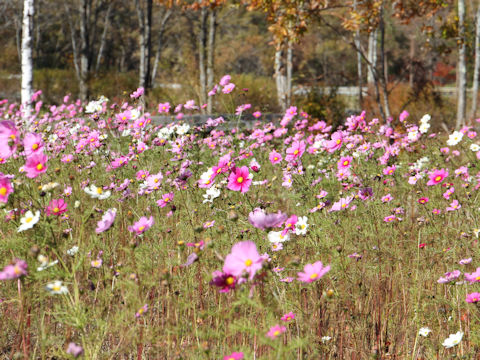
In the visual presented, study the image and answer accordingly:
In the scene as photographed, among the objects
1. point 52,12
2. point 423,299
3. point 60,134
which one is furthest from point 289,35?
point 52,12

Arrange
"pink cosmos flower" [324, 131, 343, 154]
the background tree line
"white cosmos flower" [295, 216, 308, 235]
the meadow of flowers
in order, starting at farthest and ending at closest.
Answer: the background tree line < "pink cosmos flower" [324, 131, 343, 154] < "white cosmos flower" [295, 216, 308, 235] < the meadow of flowers

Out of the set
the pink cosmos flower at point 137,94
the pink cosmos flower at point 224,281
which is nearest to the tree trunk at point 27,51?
the pink cosmos flower at point 137,94

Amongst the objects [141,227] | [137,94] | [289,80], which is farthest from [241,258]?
[289,80]

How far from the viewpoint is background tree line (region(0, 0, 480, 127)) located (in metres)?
6.67

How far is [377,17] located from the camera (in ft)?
21.7

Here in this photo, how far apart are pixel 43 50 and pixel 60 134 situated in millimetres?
35086

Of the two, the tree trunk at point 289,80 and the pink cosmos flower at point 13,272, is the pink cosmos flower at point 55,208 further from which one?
the tree trunk at point 289,80

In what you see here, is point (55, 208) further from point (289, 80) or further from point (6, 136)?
point (289, 80)

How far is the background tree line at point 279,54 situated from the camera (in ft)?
21.9

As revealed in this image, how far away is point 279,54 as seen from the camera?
11.5 metres

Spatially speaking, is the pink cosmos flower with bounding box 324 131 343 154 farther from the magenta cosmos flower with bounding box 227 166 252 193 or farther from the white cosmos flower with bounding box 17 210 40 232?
the white cosmos flower with bounding box 17 210 40 232

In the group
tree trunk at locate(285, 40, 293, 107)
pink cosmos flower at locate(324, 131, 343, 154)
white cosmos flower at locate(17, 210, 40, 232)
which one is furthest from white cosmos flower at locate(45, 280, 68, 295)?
tree trunk at locate(285, 40, 293, 107)

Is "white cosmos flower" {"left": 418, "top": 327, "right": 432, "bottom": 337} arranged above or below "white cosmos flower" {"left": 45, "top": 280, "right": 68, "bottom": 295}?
below

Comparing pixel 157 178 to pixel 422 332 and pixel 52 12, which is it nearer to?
pixel 422 332
